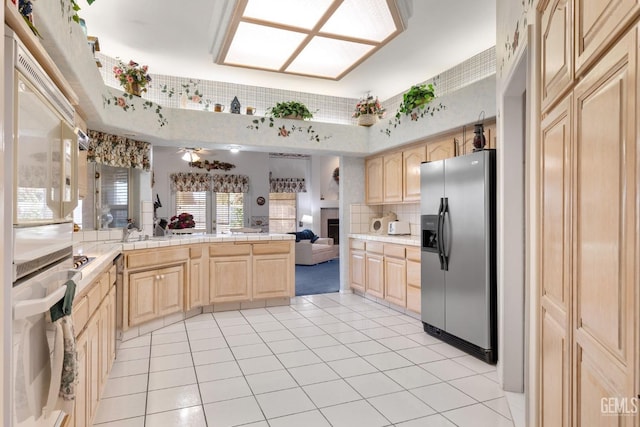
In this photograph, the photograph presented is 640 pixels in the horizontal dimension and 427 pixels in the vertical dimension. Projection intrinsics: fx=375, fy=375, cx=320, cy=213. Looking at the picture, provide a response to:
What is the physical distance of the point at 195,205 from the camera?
934cm

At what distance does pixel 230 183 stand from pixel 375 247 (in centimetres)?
562

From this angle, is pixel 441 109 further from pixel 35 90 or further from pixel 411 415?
pixel 35 90

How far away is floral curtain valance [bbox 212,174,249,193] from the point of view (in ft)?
30.9

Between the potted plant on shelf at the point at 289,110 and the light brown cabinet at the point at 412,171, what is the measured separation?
1438 millimetres

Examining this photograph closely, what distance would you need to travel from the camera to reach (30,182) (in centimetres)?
98

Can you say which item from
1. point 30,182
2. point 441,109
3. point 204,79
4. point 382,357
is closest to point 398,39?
point 441,109

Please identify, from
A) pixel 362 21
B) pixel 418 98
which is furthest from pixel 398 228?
pixel 362 21

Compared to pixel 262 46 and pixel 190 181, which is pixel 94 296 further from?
pixel 190 181

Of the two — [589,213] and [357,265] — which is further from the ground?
[589,213]

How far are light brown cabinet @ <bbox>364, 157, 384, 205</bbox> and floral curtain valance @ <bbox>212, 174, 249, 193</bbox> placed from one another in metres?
4.75

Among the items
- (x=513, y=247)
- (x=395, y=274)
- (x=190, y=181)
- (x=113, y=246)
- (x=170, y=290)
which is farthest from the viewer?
(x=190, y=181)

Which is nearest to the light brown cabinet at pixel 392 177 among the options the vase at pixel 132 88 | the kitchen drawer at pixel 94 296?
the vase at pixel 132 88

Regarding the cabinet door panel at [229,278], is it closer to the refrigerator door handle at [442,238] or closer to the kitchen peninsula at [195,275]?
the kitchen peninsula at [195,275]

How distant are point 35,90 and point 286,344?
9.39 ft
